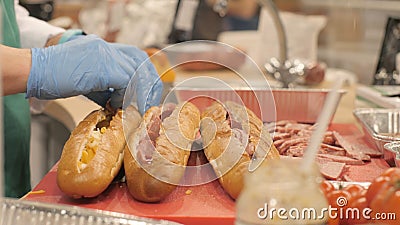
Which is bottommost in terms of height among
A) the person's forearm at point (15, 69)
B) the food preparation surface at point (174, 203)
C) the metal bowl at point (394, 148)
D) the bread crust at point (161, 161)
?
the food preparation surface at point (174, 203)

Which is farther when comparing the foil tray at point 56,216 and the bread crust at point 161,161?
the bread crust at point 161,161

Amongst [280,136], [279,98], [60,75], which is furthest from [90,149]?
[279,98]

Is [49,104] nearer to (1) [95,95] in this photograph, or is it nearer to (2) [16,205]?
(1) [95,95]

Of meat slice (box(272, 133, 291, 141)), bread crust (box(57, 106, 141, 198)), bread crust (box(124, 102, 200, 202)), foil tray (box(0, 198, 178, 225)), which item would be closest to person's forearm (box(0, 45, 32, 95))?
bread crust (box(57, 106, 141, 198))

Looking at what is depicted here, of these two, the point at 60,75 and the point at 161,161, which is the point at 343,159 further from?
the point at 60,75

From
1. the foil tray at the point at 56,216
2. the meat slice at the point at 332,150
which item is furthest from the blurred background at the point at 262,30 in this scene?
the foil tray at the point at 56,216

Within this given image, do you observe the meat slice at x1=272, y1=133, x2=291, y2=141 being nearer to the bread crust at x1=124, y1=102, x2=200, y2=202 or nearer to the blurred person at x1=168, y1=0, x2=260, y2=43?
the bread crust at x1=124, y1=102, x2=200, y2=202

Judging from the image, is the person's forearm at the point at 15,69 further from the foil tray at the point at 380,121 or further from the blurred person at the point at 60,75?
the foil tray at the point at 380,121
